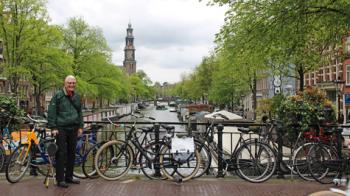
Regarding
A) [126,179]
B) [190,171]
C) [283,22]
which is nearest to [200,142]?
[190,171]

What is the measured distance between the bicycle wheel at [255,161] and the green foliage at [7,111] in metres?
4.54

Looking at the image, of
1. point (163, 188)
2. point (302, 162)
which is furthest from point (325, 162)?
point (163, 188)

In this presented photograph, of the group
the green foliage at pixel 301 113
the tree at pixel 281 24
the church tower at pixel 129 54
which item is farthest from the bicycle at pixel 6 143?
the church tower at pixel 129 54

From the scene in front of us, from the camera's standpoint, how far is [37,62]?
34625 millimetres

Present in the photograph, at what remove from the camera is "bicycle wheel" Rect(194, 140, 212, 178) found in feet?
25.5

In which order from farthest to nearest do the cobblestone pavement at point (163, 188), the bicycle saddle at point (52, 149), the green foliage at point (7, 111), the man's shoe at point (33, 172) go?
the green foliage at point (7, 111) → the man's shoe at point (33, 172) → the bicycle saddle at point (52, 149) → the cobblestone pavement at point (163, 188)

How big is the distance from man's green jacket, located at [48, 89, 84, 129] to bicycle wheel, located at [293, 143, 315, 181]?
12.6 feet

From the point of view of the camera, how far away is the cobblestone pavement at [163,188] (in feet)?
22.3

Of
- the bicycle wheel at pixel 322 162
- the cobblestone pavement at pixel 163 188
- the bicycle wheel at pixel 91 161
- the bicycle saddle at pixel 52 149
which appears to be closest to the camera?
the cobblestone pavement at pixel 163 188

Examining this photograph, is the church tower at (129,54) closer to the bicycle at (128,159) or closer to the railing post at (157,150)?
the railing post at (157,150)

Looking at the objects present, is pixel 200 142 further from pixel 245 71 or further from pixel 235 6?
pixel 245 71

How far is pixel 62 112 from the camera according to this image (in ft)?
23.4

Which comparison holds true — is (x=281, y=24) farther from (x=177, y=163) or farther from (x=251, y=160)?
(x=177, y=163)

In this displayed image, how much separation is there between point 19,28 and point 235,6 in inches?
1019
